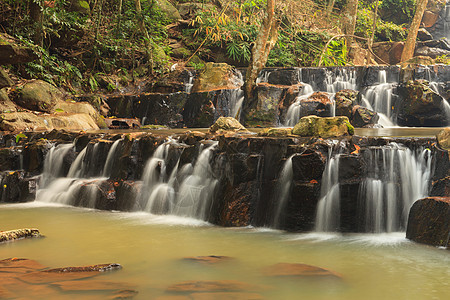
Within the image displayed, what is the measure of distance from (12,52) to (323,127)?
361 inches

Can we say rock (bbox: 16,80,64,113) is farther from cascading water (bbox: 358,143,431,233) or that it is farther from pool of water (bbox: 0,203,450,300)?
cascading water (bbox: 358,143,431,233)

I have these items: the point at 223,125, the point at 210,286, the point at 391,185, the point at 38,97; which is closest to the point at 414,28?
the point at 223,125

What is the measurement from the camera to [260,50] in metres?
11.8

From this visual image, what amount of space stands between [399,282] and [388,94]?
9544 mm

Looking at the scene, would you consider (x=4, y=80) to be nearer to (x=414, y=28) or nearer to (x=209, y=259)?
(x=209, y=259)

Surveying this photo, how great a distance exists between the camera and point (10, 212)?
7.22m

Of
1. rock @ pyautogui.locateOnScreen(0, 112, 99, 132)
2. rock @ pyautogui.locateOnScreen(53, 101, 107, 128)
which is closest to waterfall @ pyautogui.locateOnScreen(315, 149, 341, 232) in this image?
rock @ pyautogui.locateOnScreen(0, 112, 99, 132)

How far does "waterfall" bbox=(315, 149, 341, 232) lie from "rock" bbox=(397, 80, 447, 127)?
21.5ft

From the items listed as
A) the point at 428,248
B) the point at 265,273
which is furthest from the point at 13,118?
the point at 428,248

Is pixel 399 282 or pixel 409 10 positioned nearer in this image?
pixel 399 282

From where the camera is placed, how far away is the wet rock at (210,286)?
342 cm

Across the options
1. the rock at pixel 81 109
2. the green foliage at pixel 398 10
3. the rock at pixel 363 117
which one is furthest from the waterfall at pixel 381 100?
the green foliage at pixel 398 10

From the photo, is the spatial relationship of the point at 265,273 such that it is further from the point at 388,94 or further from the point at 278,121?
the point at 388,94

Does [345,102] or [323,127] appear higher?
[345,102]
